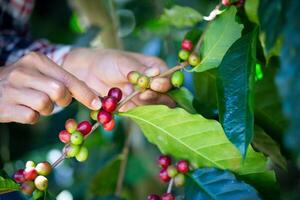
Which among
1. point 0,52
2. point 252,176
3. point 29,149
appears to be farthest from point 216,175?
point 29,149

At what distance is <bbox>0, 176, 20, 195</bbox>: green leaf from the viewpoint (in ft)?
2.10

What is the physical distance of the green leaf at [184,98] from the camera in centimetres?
73

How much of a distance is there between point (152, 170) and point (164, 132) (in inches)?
37.4

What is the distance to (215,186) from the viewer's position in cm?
64

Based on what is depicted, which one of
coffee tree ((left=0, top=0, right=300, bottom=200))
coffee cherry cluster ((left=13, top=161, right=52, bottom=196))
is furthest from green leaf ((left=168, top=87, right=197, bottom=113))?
coffee cherry cluster ((left=13, top=161, right=52, bottom=196))

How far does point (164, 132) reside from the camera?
0.69 m

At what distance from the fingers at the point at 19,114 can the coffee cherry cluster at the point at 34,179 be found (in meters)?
0.06

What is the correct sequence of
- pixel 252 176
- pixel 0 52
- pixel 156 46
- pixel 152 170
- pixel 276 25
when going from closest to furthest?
1. pixel 276 25
2. pixel 252 176
3. pixel 0 52
4. pixel 156 46
5. pixel 152 170

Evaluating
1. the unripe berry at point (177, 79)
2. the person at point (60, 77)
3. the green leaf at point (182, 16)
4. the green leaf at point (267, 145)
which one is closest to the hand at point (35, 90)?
the person at point (60, 77)

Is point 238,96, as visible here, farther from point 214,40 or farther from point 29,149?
point 29,149

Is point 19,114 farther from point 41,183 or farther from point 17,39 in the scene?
point 17,39

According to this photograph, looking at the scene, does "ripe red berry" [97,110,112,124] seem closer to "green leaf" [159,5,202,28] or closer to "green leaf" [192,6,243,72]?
"green leaf" [192,6,243,72]

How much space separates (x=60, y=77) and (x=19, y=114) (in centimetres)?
7

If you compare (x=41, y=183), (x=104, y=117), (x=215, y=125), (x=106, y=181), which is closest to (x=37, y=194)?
(x=41, y=183)
